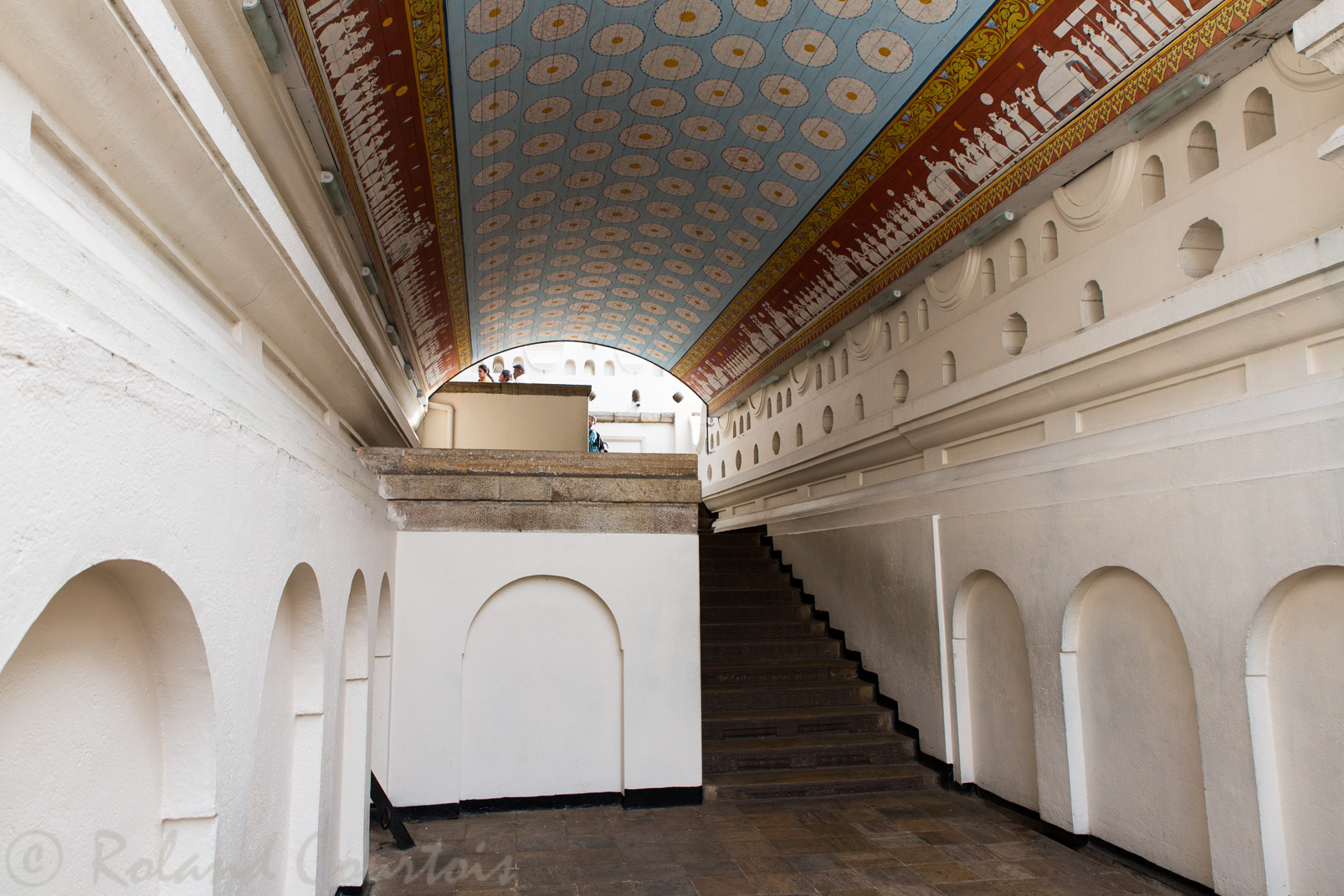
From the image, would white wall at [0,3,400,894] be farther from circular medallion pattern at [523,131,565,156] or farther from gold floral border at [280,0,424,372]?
circular medallion pattern at [523,131,565,156]

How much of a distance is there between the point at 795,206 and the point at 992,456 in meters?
3.16

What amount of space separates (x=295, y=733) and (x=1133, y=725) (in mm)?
4847

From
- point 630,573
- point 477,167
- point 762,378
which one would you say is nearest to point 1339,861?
point 630,573

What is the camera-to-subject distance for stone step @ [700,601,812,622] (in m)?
10.3

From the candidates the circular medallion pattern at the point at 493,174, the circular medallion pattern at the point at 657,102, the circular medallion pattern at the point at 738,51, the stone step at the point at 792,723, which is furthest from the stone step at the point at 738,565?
the circular medallion pattern at the point at 738,51

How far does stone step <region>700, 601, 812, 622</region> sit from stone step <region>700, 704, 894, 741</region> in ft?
5.90

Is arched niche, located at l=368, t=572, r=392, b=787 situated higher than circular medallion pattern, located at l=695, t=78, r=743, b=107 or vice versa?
circular medallion pattern, located at l=695, t=78, r=743, b=107

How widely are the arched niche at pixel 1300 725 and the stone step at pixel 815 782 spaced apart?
3.43 metres

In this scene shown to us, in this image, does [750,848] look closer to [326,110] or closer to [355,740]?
[355,740]

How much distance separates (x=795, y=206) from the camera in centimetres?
856

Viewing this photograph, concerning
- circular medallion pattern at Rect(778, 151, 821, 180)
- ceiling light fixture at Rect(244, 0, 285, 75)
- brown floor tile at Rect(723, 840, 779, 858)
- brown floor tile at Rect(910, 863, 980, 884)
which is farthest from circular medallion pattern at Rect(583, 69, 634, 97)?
brown floor tile at Rect(910, 863, 980, 884)

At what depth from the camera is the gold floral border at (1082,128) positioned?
4477 millimetres

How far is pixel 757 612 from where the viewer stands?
10.5 metres

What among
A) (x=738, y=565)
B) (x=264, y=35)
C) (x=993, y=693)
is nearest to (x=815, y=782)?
(x=993, y=693)
